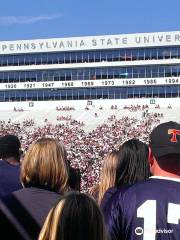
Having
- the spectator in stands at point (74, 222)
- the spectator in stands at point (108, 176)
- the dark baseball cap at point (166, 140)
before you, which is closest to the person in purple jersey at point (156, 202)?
the dark baseball cap at point (166, 140)

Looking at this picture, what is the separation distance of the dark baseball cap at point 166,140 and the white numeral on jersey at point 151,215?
271 mm

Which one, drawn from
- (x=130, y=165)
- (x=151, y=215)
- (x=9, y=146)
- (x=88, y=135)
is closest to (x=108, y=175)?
(x=130, y=165)

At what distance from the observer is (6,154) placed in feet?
14.5

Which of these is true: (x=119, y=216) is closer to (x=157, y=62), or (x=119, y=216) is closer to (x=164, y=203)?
(x=164, y=203)

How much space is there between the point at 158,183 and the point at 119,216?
0.25 metres

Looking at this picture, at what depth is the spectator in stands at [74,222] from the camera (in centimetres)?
218

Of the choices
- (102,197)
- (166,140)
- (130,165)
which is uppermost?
(166,140)

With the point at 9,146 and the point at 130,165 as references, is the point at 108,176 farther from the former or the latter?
the point at 9,146

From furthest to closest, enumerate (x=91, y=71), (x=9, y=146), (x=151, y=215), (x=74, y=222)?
(x=91, y=71), (x=9, y=146), (x=151, y=215), (x=74, y=222)

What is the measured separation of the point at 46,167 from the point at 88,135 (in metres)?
32.1

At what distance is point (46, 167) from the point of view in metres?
3.32

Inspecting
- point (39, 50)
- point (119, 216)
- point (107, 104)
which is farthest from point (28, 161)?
point (39, 50)

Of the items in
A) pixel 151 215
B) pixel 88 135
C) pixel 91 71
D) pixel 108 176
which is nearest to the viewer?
pixel 151 215

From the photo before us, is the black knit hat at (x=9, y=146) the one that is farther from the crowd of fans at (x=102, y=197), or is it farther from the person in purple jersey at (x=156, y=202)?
the person in purple jersey at (x=156, y=202)
